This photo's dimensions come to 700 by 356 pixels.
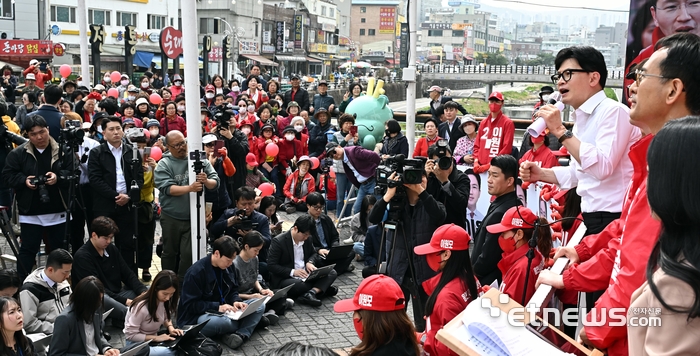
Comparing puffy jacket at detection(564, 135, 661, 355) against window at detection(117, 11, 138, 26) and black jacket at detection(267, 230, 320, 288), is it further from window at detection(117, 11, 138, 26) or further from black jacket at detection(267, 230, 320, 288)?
window at detection(117, 11, 138, 26)

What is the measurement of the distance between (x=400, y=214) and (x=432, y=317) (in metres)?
1.36

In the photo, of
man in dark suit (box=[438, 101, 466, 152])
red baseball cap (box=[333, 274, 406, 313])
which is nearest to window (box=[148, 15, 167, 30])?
man in dark suit (box=[438, 101, 466, 152])

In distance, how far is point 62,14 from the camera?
37.0 meters

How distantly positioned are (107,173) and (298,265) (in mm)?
2245

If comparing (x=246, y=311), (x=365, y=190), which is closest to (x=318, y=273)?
(x=246, y=311)

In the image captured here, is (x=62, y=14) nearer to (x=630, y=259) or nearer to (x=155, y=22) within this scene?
(x=155, y=22)

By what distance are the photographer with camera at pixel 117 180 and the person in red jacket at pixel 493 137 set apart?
4242 millimetres

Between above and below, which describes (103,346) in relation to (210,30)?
below

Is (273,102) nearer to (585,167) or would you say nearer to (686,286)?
(585,167)

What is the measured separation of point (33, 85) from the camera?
1431cm

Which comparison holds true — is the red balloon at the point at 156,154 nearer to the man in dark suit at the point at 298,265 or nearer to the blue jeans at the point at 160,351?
the man in dark suit at the point at 298,265

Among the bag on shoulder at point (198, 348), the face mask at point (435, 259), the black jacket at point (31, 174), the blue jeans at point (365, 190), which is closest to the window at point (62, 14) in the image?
the blue jeans at point (365, 190)

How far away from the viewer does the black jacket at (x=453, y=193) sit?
6.62 meters

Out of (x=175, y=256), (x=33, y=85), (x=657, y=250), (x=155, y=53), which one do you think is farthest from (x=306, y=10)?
(x=657, y=250)
